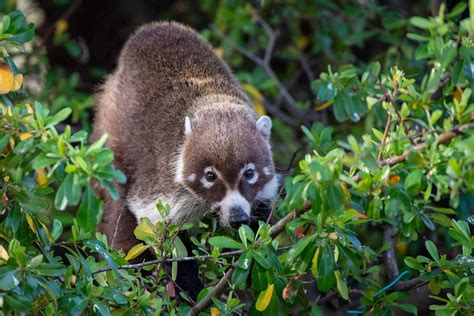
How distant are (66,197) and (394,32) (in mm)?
4666

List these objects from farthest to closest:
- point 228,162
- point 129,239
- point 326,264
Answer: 1. point 129,239
2. point 228,162
3. point 326,264

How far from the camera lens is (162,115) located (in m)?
6.17

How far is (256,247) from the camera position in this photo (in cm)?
426

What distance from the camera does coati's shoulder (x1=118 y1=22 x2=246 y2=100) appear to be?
6.35m

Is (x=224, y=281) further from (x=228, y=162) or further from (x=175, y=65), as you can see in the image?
(x=175, y=65)

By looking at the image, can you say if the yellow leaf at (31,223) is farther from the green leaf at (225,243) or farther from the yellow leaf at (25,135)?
the green leaf at (225,243)

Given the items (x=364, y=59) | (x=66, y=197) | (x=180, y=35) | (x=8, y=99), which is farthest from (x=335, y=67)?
(x=66, y=197)

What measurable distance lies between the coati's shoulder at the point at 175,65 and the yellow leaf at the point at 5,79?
6.07 ft

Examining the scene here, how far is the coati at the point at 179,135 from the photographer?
17.9 feet

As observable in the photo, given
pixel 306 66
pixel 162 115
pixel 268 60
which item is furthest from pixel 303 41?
pixel 162 115

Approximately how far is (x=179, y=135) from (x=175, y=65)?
0.78 metres

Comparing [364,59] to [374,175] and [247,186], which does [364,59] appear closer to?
[247,186]

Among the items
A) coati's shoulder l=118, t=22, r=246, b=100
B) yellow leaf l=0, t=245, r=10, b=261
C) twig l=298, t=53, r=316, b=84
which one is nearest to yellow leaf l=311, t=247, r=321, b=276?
yellow leaf l=0, t=245, r=10, b=261

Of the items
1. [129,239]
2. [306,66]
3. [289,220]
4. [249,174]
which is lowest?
[129,239]
